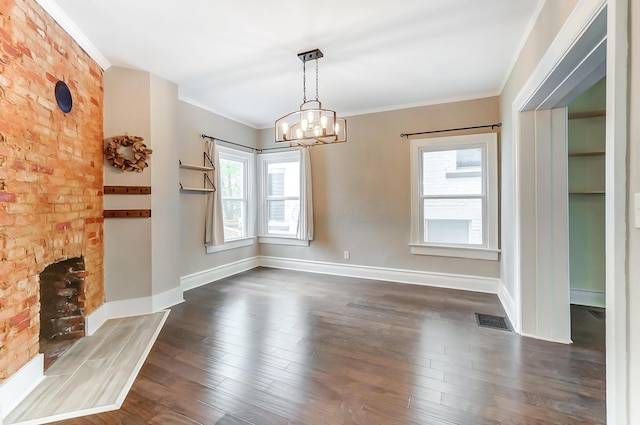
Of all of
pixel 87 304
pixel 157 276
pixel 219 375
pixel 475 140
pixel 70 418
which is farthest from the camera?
pixel 475 140

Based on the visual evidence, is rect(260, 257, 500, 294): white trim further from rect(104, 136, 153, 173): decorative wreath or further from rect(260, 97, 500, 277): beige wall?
rect(104, 136, 153, 173): decorative wreath

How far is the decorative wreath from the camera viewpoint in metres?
2.88

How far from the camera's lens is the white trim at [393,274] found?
3.83 meters

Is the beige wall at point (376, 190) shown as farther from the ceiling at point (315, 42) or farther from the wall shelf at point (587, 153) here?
the wall shelf at point (587, 153)

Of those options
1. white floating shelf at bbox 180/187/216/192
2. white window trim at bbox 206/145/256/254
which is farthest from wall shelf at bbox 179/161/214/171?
white window trim at bbox 206/145/256/254

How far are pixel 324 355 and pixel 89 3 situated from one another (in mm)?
3138

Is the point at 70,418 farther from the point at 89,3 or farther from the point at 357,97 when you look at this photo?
the point at 357,97

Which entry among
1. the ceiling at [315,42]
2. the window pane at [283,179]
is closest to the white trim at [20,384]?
the ceiling at [315,42]

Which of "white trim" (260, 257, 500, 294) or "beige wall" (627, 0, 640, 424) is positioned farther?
"white trim" (260, 257, 500, 294)

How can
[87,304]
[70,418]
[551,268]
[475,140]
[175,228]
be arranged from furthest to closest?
[475,140]
[175,228]
[87,304]
[551,268]
[70,418]

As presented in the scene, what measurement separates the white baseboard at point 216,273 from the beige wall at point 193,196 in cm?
6

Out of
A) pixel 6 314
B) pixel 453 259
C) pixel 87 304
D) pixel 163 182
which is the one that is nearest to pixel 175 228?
pixel 163 182

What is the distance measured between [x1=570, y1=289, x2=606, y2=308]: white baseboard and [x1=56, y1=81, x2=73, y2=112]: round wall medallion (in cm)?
540

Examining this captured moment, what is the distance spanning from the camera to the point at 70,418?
1.60 meters
